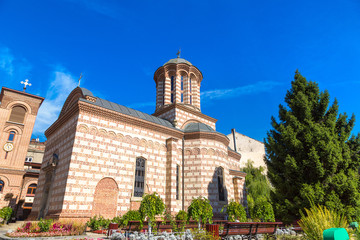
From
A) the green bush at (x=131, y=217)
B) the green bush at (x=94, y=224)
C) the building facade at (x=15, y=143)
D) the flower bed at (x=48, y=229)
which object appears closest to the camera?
the flower bed at (x=48, y=229)

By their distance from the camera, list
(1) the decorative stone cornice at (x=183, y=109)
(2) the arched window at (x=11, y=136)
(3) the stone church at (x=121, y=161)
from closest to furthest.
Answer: (3) the stone church at (x=121, y=161) → (1) the decorative stone cornice at (x=183, y=109) → (2) the arched window at (x=11, y=136)

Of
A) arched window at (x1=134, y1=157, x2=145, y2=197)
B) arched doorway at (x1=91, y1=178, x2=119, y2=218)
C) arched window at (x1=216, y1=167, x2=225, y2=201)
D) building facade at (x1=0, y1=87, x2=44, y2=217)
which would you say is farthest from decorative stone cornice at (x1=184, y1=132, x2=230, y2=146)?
building facade at (x1=0, y1=87, x2=44, y2=217)

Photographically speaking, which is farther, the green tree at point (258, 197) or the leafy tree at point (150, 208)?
the green tree at point (258, 197)

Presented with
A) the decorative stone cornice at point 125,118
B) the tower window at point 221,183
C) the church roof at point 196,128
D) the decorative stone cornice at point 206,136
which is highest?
the church roof at point 196,128

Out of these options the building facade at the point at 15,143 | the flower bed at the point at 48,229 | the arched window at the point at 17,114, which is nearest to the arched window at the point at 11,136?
the building facade at the point at 15,143

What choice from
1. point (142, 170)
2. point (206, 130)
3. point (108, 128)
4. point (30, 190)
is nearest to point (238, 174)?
point (206, 130)

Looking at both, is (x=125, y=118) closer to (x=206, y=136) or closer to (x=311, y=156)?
(x=206, y=136)

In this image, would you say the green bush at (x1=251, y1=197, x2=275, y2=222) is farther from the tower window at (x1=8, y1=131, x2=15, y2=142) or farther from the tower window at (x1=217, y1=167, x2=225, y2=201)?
the tower window at (x1=8, y1=131, x2=15, y2=142)

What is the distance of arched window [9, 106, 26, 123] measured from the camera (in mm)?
27728

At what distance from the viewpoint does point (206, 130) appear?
Result: 1777 centimetres

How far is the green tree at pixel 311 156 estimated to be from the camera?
35.7 feet

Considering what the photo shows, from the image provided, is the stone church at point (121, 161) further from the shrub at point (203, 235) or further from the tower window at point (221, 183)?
the shrub at point (203, 235)

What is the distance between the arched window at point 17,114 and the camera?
27.7 m

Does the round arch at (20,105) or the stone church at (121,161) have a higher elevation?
the round arch at (20,105)
